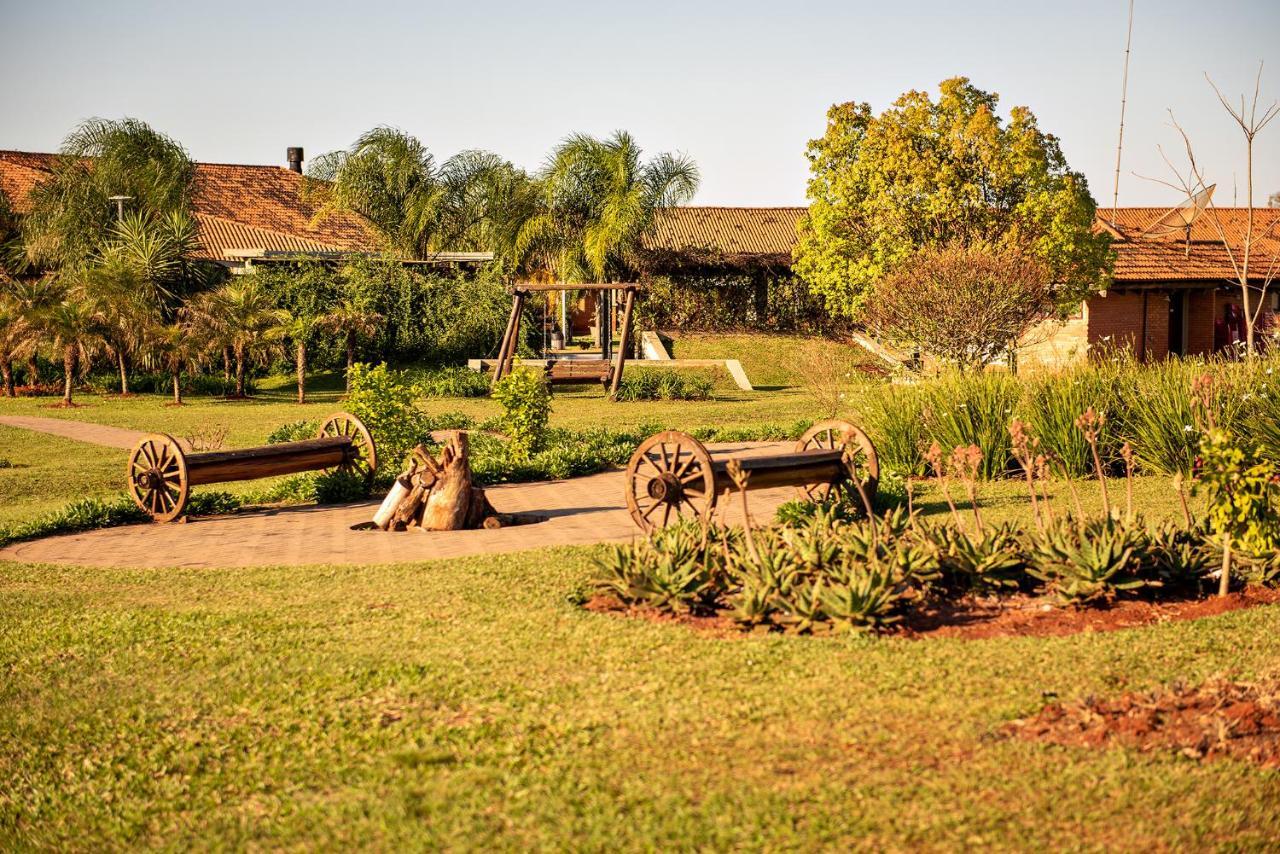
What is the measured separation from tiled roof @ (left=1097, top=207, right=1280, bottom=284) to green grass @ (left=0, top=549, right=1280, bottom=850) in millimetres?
27671

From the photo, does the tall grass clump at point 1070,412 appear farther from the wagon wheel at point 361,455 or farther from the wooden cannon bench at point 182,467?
the wooden cannon bench at point 182,467

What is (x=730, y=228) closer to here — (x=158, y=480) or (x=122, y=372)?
(x=122, y=372)

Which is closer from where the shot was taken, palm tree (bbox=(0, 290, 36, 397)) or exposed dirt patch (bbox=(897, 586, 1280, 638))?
exposed dirt patch (bbox=(897, 586, 1280, 638))

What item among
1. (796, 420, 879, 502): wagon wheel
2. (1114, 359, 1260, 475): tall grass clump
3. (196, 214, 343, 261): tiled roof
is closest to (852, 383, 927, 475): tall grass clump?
(1114, 359, 1260, 475): tall grass clump

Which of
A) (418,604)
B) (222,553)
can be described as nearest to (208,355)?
(222,553)

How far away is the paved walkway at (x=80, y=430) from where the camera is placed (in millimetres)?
17344

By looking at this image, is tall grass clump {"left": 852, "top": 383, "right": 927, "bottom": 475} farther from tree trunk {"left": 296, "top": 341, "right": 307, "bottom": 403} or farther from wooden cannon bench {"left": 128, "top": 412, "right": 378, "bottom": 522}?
tree trunk {"left": 296, "top": 341, "right": 307, "bottom": 403}

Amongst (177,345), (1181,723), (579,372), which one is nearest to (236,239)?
(177,345)

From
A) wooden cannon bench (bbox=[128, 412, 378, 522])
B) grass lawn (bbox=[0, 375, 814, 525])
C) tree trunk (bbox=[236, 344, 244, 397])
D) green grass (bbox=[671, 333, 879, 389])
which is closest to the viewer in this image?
wooden cannon bench (bbox=[128, 412, 378, 522])

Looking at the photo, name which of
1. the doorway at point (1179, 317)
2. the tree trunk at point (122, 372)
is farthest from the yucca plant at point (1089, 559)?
the doorway at point (1179, 317)

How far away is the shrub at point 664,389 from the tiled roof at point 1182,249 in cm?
1250

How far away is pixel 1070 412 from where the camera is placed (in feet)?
39.1

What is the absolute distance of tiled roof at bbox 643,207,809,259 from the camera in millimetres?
39594

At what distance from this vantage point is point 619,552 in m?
6.96
